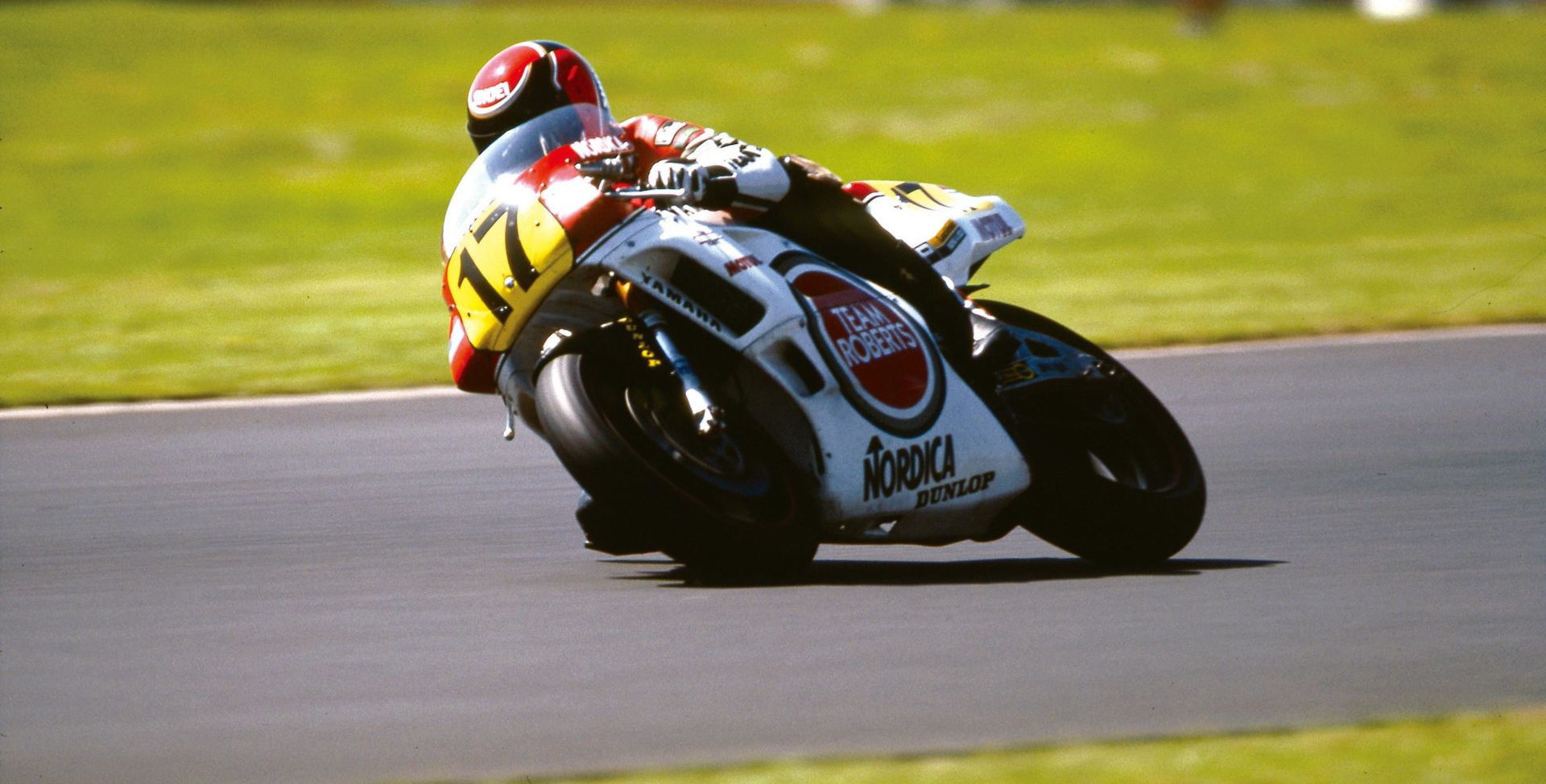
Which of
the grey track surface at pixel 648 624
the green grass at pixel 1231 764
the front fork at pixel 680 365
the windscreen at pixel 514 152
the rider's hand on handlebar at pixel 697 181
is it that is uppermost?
the rider's hand on handlebar at pixel 697 181

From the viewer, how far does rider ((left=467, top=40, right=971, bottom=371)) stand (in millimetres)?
5543

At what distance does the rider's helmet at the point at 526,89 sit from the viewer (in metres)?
5.84

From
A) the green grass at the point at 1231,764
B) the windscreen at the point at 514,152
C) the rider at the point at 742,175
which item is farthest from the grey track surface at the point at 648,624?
the windscreen at the point at 514,152

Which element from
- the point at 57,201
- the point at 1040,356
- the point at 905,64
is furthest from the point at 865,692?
the point at 905,64

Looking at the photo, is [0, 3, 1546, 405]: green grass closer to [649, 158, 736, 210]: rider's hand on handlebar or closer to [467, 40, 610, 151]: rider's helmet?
[467, 40, 610, 151]: rider's helmet

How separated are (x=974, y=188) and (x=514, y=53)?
1787 centimetres

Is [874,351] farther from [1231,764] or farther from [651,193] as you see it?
[1231,764]

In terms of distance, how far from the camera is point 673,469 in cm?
536

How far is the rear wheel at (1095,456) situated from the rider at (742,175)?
0.24m

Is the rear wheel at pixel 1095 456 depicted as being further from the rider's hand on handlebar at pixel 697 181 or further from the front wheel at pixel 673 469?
the rider's hand on handlebar at pixel 697 181

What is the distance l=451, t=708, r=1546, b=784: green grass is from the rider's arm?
74.6 inches

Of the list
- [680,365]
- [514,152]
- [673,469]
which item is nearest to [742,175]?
[680,365]

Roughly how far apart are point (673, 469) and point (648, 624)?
36cm

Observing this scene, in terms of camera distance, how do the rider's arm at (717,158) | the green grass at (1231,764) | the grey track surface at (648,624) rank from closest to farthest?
1. the green grass at (1231,764)
2. the grey track surface at (648,624)
3. the rider's arm at (717,158)
